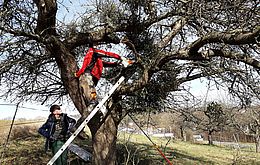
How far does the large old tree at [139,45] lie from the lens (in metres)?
4.74

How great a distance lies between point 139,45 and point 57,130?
2607 mm

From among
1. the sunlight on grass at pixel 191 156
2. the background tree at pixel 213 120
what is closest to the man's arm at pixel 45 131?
the sunlight on grass at pixel 191 156

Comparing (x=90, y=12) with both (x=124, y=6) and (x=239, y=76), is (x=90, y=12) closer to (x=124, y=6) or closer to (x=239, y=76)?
(x=124, y=6)

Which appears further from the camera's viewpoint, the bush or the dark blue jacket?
the bush

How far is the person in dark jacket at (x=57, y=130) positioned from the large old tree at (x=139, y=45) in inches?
17.9

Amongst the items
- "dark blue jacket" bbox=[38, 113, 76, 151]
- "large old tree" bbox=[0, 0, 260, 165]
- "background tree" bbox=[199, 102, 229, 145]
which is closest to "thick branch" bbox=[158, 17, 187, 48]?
"large old tree" bbox=[0, 0, 260, 165]

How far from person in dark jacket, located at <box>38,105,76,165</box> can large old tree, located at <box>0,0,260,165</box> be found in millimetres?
455

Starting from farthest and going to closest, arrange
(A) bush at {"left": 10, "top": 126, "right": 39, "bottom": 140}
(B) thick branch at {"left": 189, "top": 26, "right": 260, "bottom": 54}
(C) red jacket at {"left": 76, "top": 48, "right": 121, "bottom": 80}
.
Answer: (A) bush at {"left": 10, "top": 126, "right": 39, "bottom": 140}
(C) red jacket at {"left": 76, "top": 48, "right": 121, "bottom": 80}
(B) thick branch at {"left": 189, "top": 26, "right": 260, "bottom": 54}

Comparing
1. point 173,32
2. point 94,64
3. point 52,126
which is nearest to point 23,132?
point 52,126

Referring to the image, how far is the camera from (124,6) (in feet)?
19.7

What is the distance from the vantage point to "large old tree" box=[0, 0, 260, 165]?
4.74m

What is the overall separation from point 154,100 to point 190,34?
1.81 meters

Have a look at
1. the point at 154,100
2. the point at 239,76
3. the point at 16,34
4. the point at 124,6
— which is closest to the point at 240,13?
the point at 239,76

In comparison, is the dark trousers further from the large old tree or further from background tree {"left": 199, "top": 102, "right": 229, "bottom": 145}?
background tree {"left": 199, "top": 102, "right": 229, "bottom": 145}
